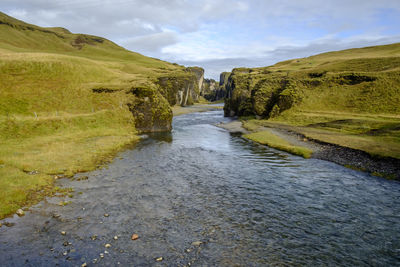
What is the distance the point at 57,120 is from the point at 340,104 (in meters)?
78.8

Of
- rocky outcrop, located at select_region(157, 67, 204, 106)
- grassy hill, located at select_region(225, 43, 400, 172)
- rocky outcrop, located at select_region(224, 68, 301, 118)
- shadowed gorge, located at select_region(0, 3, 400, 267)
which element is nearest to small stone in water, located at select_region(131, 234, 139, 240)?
shadowed gorge, located at select_region(0, 3, 400, 267)

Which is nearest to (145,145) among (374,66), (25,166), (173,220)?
(25,166)

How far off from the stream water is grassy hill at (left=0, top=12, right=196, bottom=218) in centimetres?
350

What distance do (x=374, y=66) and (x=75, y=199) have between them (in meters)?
110

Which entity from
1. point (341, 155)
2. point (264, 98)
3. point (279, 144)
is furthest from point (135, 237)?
point (264, 98)

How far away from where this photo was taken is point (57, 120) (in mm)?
46469

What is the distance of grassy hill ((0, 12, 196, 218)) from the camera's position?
80.1 feet

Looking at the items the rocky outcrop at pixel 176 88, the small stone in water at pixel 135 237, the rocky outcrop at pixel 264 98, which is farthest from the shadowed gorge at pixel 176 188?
the rocky outcrop at pixel 176 88

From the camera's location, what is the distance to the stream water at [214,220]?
46.1 ft

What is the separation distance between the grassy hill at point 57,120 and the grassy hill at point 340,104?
39.9 metres

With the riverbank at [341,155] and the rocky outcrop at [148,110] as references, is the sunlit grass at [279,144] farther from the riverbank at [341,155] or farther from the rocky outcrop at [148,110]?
the rocky outcrop at [148,110]

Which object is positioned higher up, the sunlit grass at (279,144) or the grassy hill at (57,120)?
the grassy hill at (57,120)

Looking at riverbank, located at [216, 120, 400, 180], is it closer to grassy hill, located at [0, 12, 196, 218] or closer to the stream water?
the stream water

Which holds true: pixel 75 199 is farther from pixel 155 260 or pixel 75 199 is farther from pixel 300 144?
pixel 300 144
